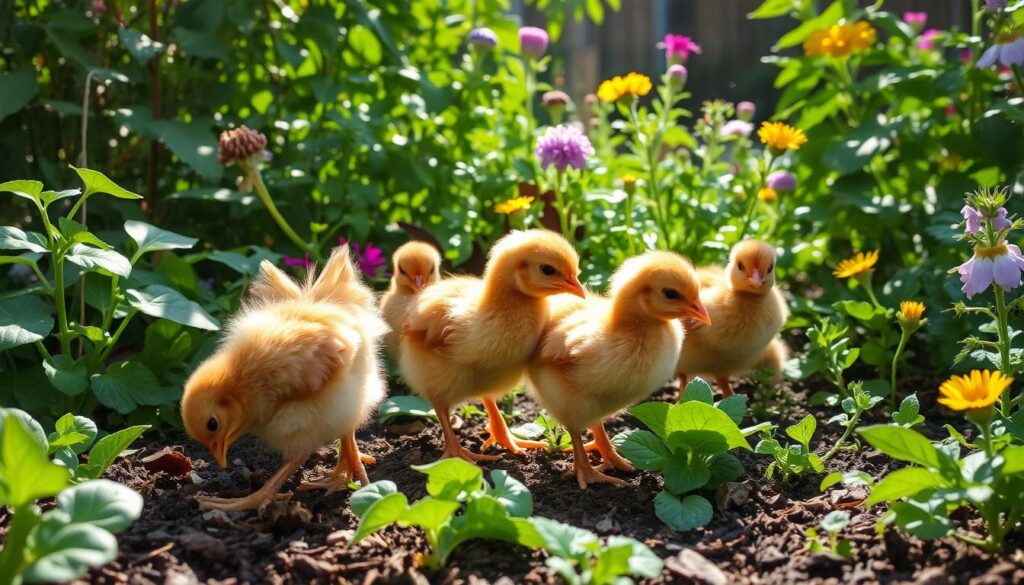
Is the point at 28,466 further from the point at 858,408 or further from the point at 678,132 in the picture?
the point at 678,132

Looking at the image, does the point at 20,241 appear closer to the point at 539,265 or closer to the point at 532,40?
the point at 539,265

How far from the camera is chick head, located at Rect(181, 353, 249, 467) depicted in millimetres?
2951

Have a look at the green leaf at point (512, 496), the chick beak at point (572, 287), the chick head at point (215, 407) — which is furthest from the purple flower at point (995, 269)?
the chick head at point (215, 407)

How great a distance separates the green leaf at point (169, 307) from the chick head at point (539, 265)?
1059mm

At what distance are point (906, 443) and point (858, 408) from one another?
843 millimetres

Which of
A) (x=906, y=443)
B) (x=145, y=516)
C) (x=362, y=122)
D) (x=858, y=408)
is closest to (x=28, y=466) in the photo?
(x=145, y=516)

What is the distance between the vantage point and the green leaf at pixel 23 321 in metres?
3.36

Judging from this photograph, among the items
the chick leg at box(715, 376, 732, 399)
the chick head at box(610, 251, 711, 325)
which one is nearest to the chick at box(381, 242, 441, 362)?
the chick head at box(610, 251, 711, 325)

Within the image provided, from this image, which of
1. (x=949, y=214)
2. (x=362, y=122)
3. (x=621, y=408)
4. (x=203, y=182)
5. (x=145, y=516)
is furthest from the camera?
(x=203, y=182)

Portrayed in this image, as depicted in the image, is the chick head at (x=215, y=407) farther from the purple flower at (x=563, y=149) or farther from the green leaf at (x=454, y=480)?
the purple flower at (x=563, y=149)

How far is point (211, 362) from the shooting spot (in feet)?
10.1

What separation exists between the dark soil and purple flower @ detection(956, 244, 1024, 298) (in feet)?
2.33

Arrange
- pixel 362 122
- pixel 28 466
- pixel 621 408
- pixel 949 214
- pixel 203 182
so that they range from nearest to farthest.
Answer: pixel 28 466 → pixel 621 408 → pixel 949 214 → pixel 362 122 → pixel 203 182

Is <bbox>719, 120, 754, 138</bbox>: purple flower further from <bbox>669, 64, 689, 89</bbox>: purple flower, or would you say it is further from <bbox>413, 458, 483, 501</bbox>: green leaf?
<bbox>413, 458, 483, 501</bbox>: green leaf
